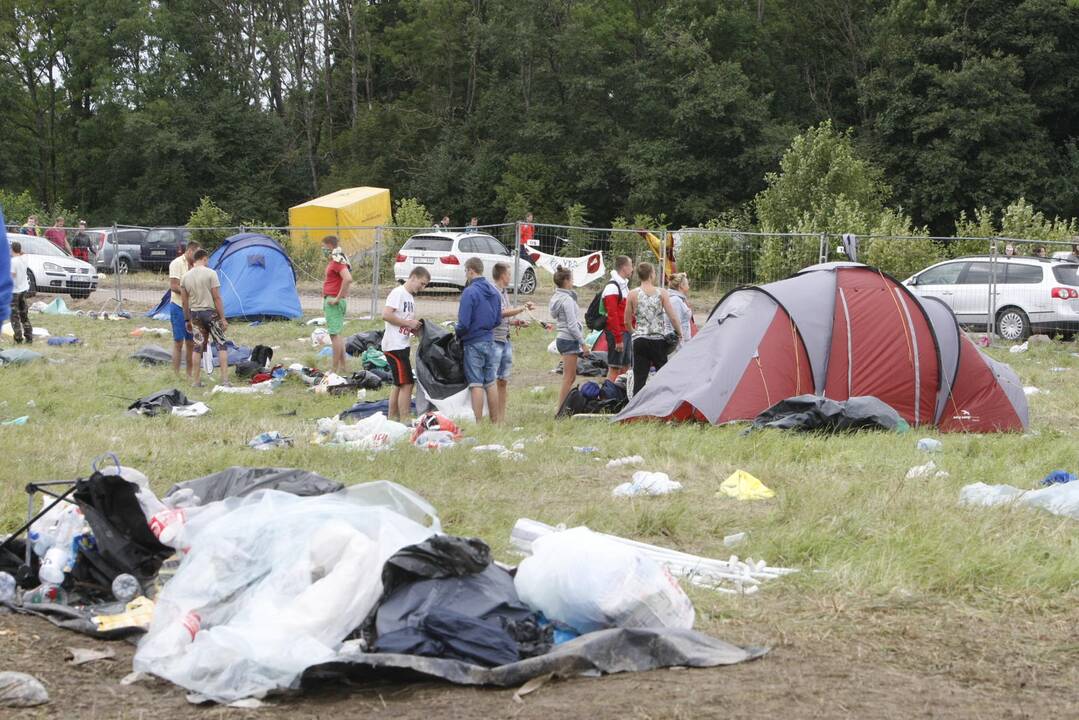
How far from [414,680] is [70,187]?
2093 inches

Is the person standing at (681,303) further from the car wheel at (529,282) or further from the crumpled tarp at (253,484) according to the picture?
the car wheel at (529,282)

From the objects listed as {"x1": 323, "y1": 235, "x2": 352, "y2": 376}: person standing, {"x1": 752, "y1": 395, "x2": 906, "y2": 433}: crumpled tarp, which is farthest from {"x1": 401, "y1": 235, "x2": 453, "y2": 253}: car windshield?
{"x1": 752, "y1": 395, "x2": 906, "y2": 433}: crumpled tarp

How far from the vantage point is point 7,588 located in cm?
537

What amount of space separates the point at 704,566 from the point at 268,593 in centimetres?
229

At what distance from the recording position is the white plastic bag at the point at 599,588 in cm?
479

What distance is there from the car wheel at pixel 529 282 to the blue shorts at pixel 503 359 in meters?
13.0

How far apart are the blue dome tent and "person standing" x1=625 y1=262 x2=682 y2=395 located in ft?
34.3

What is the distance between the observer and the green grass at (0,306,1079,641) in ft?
18.6

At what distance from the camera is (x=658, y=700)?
13.7ft

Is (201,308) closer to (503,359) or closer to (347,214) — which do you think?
(503,359)

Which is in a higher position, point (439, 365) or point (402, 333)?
point (402, 333)

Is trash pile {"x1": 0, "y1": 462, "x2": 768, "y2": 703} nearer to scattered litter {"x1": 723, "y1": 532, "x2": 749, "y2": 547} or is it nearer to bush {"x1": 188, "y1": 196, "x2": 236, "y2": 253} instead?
scattered litter {"x1": 723, "y1": 532, "x2": 749, "y2": 547}

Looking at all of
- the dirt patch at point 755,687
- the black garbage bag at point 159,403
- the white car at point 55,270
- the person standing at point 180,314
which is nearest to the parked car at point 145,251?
the white car at point 55,270

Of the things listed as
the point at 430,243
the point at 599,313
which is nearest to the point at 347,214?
the point at 430,243
